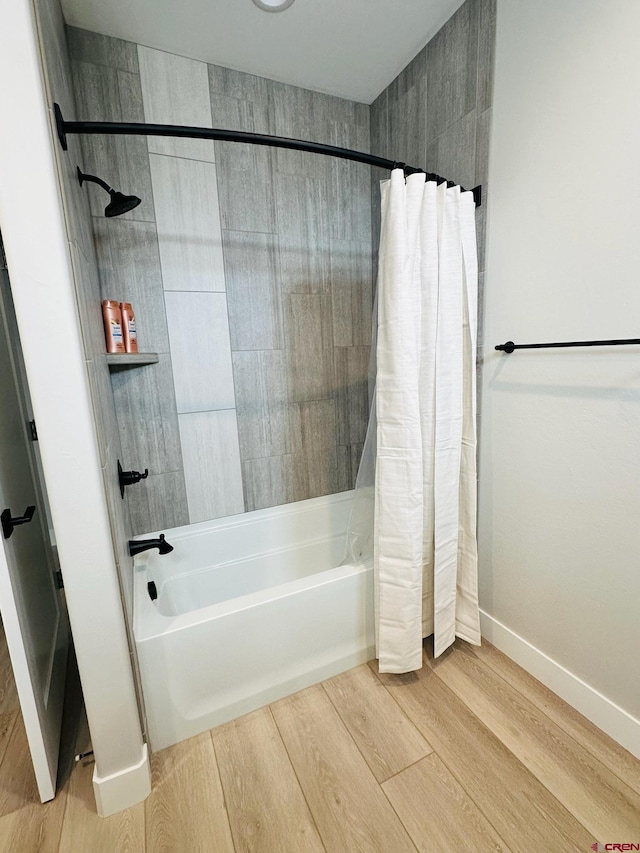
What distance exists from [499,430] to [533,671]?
3.15ft

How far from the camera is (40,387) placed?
892 millimetres

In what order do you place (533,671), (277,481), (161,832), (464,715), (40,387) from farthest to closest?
1. (277,481)
2. (533,671)
3. (464,715)
4. (161,832)
5. (40,387)

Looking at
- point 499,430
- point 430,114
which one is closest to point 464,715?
point 499,430

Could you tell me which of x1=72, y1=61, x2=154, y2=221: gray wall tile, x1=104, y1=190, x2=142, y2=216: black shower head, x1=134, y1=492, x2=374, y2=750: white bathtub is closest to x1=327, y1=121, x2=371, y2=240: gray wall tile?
x1=72, y1=61, x2=154, y2=221: gray wall tile

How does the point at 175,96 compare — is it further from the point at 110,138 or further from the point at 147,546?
the point at 147,546

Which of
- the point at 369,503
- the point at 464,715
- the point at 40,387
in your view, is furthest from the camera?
the point at 369,503

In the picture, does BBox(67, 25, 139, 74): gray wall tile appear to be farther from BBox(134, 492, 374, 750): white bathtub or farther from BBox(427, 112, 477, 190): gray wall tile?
BBox(134, 492, 374, 750): white bathtub

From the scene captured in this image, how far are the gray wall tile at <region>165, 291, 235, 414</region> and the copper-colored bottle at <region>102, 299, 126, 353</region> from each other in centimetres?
28

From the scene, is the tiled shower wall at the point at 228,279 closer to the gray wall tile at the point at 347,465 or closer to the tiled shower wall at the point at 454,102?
the gray wall tile at the point at 347,465

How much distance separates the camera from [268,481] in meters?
2.12

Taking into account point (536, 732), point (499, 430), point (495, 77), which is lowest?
point (536, 732)

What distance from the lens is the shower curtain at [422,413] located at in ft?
4.39

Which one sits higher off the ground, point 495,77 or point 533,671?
point 495,77

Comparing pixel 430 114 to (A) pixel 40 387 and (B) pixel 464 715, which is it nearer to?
(A) pixel 40 387
